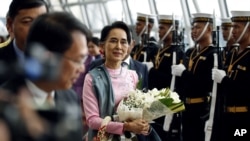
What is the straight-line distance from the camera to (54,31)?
1.23m

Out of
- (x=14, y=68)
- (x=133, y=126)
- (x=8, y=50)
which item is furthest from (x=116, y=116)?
(x=14, y=68)

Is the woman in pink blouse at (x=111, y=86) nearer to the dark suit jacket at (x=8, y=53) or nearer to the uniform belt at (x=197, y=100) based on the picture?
the dark suit jacket at (x=8, y=53)

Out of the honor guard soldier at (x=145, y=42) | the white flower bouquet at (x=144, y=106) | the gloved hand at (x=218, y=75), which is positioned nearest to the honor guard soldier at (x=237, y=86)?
the gloved hand at (x=218, y=75)

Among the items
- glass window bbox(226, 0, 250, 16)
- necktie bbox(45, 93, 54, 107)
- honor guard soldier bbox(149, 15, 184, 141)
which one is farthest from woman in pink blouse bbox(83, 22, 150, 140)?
glass window bbox(226, 0, 250, 16)

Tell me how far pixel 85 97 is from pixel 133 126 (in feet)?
0.95

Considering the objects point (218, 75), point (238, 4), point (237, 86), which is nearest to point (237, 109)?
point (237, 86)

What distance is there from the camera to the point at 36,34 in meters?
1.25

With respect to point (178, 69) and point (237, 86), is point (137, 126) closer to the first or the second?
point (237, 86)

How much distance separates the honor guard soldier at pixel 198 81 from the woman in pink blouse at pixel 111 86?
238 centimetres

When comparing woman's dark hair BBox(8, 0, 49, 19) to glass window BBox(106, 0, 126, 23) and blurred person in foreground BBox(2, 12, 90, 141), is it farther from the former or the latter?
glass window BBox(106, 0, 126, 23)

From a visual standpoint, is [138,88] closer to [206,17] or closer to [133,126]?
[133,126]

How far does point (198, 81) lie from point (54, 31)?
168 inches

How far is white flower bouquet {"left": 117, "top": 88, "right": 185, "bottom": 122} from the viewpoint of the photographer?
277 cm

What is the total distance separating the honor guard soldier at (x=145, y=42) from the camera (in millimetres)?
6977
